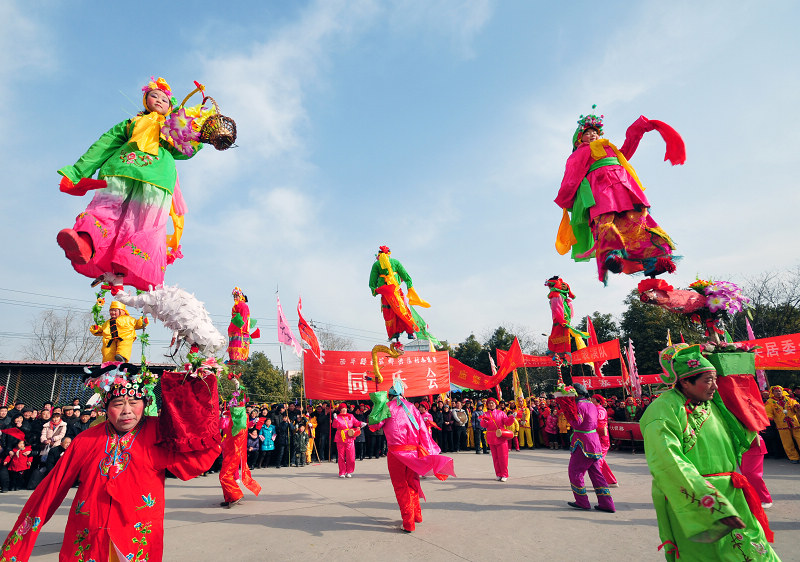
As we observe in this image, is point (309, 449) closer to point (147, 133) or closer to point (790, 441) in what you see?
point (147, 133)

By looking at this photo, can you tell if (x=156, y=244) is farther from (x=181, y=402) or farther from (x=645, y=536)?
(x=645, y=536)

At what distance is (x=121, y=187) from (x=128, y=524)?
2642 mm

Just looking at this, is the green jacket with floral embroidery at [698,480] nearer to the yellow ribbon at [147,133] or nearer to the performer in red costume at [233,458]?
the yellow ribbon at [147,133]

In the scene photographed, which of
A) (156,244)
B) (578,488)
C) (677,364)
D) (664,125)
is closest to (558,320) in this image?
(578,488)

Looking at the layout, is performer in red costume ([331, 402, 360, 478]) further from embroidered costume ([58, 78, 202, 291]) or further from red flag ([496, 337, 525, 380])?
embroidered costume ([58, 78, 202, 291])

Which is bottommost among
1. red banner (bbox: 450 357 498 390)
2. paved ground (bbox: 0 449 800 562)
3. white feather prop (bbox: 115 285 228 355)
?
paved ground (bbox: 0 449 800 562)

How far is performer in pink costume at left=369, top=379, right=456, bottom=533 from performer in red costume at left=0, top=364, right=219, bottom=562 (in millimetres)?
3185

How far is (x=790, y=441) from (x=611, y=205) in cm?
1055

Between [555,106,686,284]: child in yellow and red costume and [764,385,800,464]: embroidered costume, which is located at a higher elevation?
[555,106,686,284]: child in yellow and red costume

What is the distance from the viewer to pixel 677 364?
10.3 ft

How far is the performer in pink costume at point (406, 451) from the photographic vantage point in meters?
5.61

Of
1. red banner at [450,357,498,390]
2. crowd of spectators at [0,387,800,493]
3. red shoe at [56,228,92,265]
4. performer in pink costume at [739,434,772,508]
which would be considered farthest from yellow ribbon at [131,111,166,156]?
red banner at [450,357,498,390]

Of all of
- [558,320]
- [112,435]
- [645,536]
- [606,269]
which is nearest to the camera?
[112,435]

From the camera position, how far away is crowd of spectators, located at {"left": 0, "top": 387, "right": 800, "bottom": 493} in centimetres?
908
